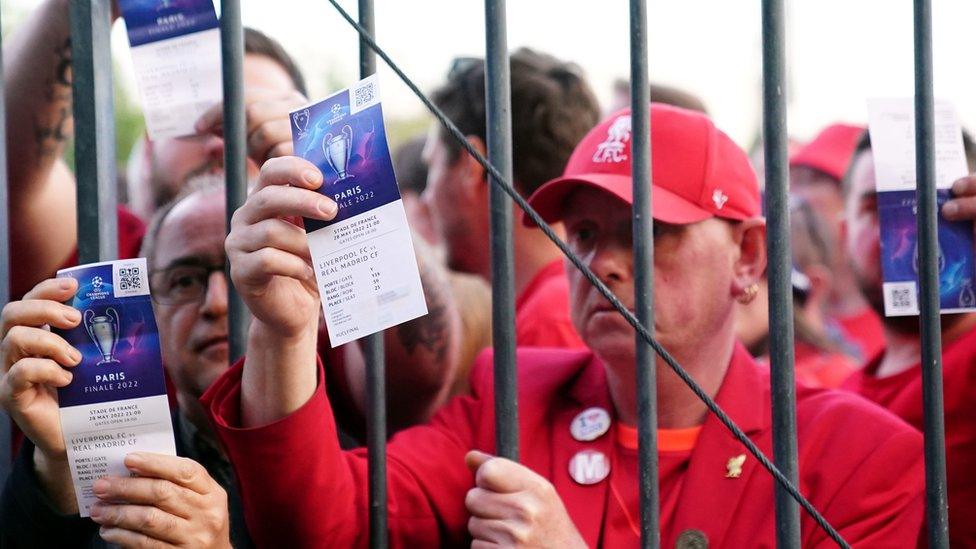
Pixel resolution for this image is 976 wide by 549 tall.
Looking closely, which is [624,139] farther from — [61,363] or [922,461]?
[61,363]

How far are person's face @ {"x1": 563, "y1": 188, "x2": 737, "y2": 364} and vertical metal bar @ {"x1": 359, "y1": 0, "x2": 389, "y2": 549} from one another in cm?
49

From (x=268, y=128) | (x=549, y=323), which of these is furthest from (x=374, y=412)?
(x=549, y=323)

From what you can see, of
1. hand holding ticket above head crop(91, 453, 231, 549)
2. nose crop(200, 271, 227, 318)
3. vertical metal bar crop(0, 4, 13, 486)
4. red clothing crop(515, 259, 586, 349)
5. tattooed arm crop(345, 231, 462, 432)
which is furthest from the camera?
red clothing crop(515, 259, 586, 349)

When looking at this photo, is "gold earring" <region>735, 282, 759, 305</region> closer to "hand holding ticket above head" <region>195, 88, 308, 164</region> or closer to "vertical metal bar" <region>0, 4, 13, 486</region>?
"hand holding ticket above head" <region>195, 88, 308, 164</region>

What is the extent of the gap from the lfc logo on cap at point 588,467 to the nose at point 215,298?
76 cm

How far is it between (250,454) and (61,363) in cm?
29

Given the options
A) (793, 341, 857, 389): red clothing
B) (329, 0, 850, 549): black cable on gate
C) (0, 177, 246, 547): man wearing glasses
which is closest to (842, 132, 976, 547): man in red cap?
(329, 0, 850, 549): black cable on gate

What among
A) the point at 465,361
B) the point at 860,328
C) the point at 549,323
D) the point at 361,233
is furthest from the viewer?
the point at 860,328

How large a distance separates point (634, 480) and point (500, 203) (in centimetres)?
60

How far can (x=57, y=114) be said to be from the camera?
8.35ft

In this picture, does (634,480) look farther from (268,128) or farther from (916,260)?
(268,128)

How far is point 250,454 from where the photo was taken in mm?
1670

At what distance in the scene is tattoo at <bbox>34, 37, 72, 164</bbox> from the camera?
2445 mm

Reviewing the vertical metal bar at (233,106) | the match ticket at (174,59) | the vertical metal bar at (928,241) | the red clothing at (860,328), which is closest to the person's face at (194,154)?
the match ticket at (174,59)
